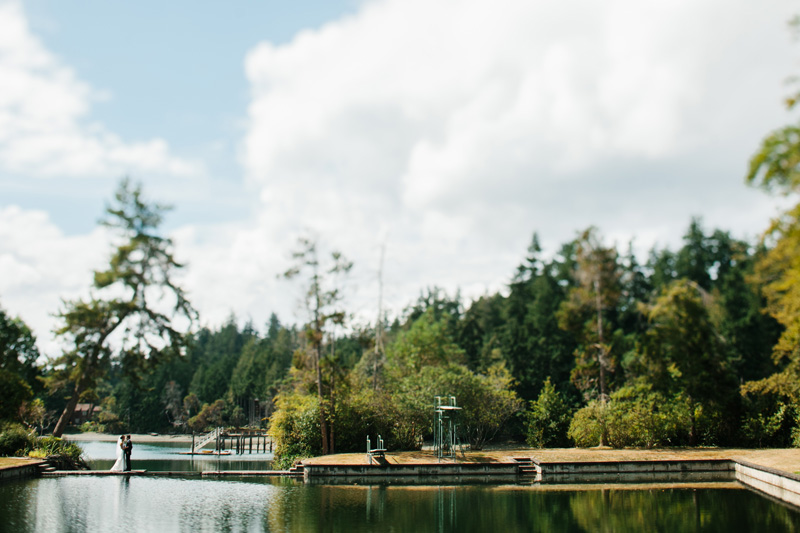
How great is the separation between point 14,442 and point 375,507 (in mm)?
19022

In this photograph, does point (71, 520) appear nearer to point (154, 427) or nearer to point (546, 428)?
point (546, 428)

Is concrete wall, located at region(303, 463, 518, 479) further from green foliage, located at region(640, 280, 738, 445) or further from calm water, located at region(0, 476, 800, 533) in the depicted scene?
green foliage, located at region(640, 280, 738, 445)

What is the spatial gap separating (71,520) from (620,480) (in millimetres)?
19780

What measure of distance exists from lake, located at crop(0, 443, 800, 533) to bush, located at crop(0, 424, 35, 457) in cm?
521

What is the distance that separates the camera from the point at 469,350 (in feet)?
222

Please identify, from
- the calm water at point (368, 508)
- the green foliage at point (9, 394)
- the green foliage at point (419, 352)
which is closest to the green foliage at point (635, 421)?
the calm water at point (368, 508)

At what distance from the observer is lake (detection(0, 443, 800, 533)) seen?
14.0 metres

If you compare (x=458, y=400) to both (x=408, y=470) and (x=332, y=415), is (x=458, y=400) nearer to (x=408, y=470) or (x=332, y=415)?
(x=332, y=415)

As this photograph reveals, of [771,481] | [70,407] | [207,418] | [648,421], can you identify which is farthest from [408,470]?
[207,418]

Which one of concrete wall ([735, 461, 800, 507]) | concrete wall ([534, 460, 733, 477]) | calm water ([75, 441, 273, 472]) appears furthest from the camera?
calm water ([75, 441, 273, 472])

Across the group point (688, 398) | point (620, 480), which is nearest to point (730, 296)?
point (688, 398)

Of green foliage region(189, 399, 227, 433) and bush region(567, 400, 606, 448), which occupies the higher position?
bush region(567, 400, 606, 448)

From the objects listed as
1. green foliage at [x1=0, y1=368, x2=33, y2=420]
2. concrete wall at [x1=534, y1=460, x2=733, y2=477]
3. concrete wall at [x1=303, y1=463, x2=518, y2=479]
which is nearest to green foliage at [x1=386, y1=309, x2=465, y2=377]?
concrete wall at [x1=303, y1=463, x2=518, y2=479]

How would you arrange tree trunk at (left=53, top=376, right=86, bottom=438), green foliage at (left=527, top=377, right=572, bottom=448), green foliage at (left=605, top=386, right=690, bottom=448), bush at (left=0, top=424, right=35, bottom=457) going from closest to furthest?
bush at (left=0, top=424, right=35, bottom=457)
tree trunk at (left=53, top=376, right=86, bottom=438)
green foliage at (left=605, top=386, right=690, bottom=448)
green foliage at (left=527, top=377, right=572, bottom=448)
